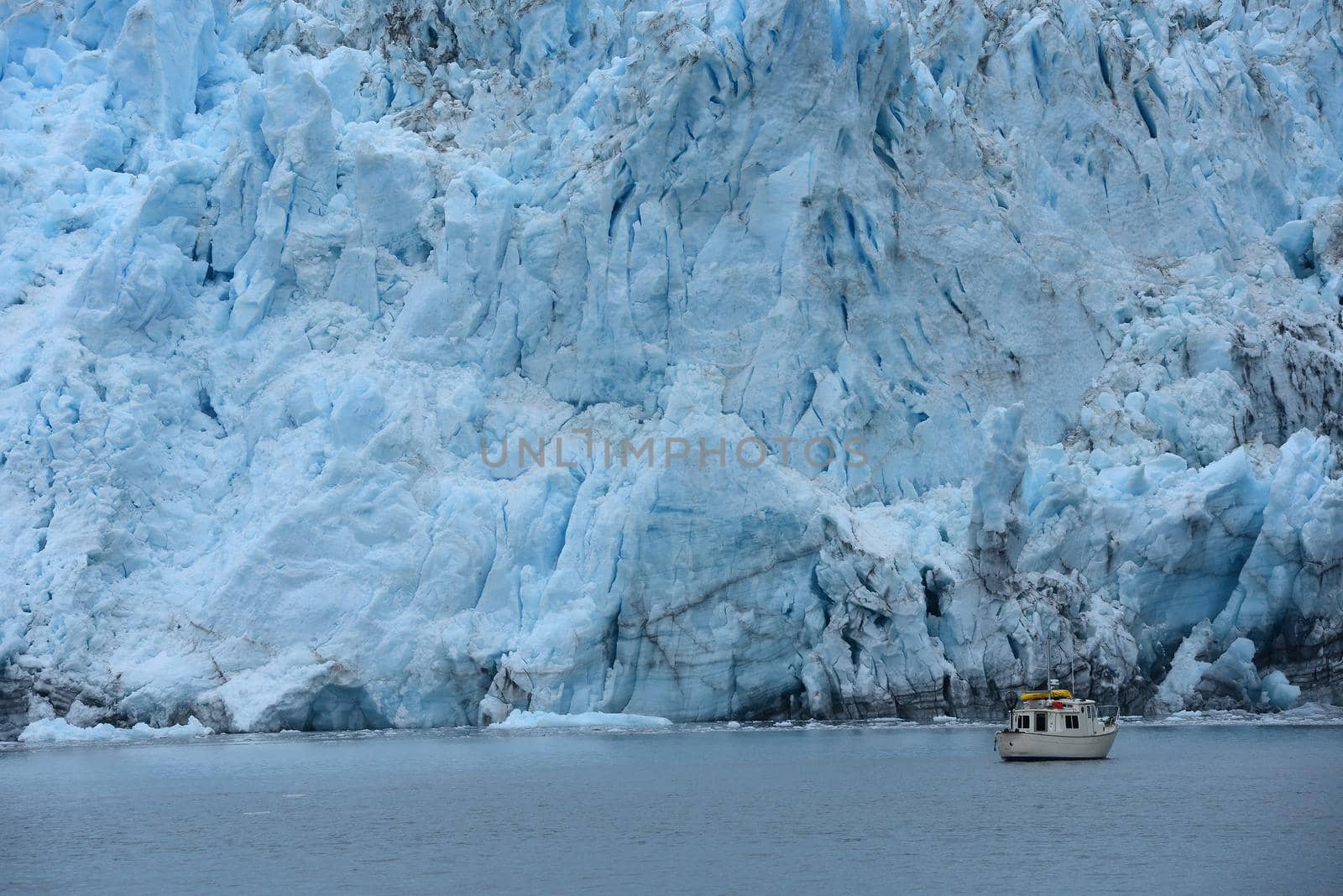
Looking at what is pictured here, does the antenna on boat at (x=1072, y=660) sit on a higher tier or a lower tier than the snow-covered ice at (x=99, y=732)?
higher

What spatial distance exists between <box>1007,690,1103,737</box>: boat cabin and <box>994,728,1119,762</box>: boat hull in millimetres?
59

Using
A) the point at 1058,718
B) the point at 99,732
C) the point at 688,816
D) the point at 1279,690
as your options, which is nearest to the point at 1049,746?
the point at 1058,718

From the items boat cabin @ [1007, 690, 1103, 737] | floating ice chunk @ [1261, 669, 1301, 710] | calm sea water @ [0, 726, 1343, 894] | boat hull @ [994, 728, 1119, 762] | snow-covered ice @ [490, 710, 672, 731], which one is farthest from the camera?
floating ice chunk @ [1261, 669, 1301, 710]

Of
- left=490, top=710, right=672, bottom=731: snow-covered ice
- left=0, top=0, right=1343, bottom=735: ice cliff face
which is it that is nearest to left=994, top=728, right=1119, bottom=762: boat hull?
left=0, top=0, right=1343, bottom=735: ice cliff face

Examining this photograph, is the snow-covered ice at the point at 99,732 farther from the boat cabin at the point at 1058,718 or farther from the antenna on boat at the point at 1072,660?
the antenna on boat at the point at 1072,660

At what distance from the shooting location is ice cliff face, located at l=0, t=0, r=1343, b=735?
2141cm

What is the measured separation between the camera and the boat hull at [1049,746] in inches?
734

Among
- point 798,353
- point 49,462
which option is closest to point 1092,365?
point 798,353

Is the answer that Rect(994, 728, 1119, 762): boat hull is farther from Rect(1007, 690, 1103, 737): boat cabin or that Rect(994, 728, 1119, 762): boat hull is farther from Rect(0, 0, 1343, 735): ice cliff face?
Rect(0, 0, 1343, 735): ice cliff face

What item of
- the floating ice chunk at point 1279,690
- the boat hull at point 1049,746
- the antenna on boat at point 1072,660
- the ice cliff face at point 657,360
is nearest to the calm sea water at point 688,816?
the boat hull at point 1049,746

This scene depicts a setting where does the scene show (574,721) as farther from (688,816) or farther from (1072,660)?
(688,816)

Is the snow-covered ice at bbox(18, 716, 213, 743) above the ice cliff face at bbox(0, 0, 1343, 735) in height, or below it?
below

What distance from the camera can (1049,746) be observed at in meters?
18.8

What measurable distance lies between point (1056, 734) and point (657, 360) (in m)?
8.26
